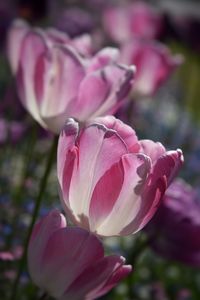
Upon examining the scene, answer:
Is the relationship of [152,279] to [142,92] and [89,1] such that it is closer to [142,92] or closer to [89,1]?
[142,92]

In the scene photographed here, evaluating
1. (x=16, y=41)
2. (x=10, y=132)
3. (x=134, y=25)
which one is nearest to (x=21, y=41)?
(x=16, y=41)

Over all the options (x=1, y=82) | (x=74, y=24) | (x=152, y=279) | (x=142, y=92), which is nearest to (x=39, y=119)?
(x=142, y=92)

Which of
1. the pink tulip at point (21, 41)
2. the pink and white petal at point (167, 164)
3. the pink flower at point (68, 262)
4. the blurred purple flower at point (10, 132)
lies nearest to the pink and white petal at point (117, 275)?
the pink flower at point (68, 262)

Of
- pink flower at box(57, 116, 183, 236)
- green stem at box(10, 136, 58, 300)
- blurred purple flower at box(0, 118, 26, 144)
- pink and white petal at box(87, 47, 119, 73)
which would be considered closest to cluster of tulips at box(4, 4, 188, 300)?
pink flower at box(57, 116, 183, 236)

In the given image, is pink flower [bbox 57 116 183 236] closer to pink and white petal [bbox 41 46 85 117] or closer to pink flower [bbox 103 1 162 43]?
pink and white petal [bbox 41 46 85 117]

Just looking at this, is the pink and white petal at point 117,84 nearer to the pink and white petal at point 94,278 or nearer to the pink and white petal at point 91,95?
the pink and white petal at point 91,95

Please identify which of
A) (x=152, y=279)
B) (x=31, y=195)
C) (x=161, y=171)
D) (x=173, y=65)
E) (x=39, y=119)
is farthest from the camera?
(x=152, y=279)
